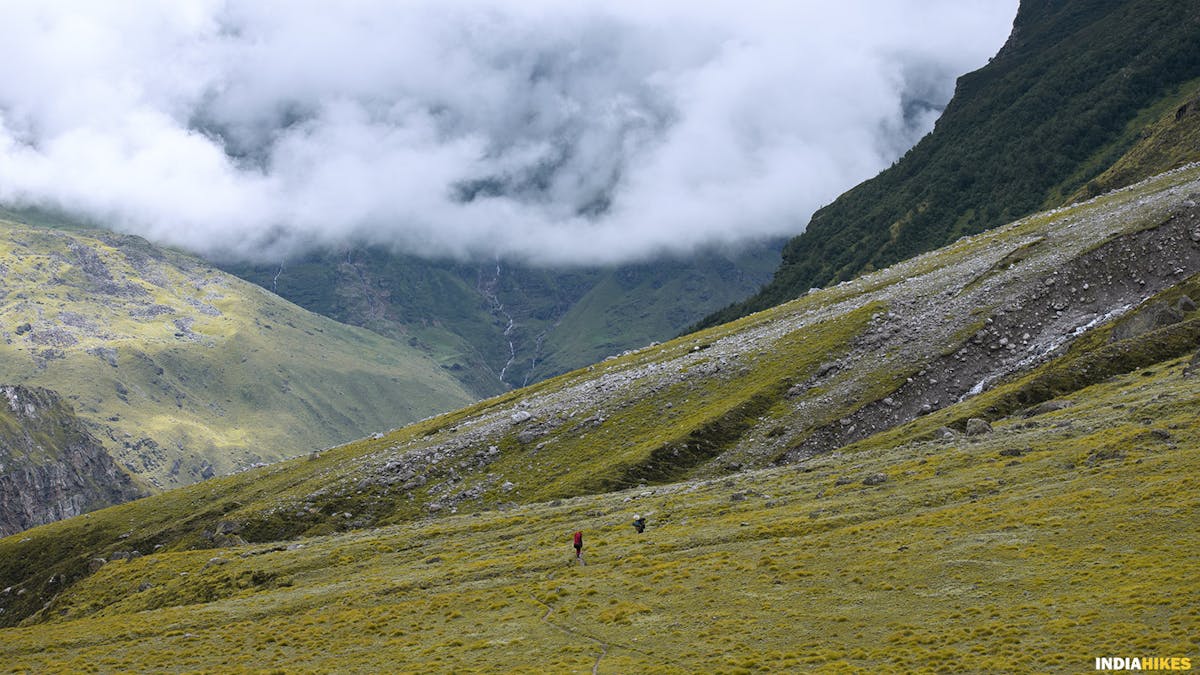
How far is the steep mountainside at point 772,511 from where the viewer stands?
43062 mm

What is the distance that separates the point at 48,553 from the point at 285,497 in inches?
1807

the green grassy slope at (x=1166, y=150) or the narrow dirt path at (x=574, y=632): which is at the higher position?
the green grassy slope at (x=1166, y=150)

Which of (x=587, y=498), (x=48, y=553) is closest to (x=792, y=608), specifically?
(x=587, y=498)

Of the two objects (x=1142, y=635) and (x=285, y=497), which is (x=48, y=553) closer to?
(x=285, y=497)

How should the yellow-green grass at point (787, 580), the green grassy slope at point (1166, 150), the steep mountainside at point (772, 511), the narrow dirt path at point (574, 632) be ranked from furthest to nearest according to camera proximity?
the green grassy slope at point (1166, 150) < the steep mountainside at point (772, 511) < the narrow dirt path at point (574, 632) < the yellow-green grass at point (787, 580)

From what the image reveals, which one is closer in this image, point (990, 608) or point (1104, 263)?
point (990, 608)

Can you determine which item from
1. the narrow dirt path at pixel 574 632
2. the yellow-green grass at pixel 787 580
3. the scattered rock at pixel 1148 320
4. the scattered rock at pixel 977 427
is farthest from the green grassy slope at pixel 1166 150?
the narrow dirt path at pixel 574 632

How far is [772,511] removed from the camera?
64875 mm

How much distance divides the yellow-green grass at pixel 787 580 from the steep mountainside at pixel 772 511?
247 millimetres

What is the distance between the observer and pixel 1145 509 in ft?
154

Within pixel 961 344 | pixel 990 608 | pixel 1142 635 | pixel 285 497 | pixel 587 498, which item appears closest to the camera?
pixel 1142 635

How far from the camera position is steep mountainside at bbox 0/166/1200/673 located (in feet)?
141

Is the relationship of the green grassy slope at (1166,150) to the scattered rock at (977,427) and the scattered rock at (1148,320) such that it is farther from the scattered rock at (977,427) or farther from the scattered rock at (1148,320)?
the scattered rock at (977,427)

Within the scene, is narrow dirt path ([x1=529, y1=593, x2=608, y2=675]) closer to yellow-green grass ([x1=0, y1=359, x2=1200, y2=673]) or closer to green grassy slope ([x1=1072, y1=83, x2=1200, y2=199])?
yellow-green grass ([x1=0, y1=359, x2=1200, y2=673])
